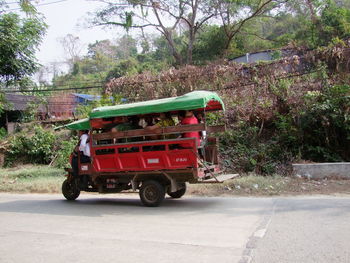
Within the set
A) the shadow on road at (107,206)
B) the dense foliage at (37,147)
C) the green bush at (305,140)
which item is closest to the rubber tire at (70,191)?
the shadow on road at (107,206)

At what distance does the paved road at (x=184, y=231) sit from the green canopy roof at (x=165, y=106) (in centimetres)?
231

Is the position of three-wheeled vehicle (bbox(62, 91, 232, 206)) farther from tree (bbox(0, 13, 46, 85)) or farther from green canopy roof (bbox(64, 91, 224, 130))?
tree (bbox(0, 13, 46, 85))

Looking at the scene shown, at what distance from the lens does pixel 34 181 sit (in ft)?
48.2

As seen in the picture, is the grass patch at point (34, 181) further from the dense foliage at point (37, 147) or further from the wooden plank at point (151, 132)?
the wooden plank at point (151, 132)

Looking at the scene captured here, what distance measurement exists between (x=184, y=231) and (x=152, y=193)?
2.59 meters

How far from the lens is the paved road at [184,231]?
4914 mm

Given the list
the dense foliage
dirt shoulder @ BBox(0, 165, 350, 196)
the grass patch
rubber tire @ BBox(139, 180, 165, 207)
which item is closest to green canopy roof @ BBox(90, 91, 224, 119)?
rubber tire @ BBox(139, 180, 165, 207)

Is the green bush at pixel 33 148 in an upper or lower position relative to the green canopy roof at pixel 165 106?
lower

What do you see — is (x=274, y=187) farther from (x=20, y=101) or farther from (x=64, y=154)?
(x=20, y=101)

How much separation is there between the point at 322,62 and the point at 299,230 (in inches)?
532

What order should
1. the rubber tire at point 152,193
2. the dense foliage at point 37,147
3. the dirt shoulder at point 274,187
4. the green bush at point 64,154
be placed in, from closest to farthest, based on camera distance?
the rubber tire at point 152,193, the dirt shoulder at point 274,187, the green bush at point 64,154, the dense foliage at point 37,147

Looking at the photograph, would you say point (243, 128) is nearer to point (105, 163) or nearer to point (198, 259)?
point (105, 163)

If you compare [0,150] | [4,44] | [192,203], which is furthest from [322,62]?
[0,150]

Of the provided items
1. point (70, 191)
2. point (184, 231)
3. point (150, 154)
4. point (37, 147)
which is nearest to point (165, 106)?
point (150, 154)
